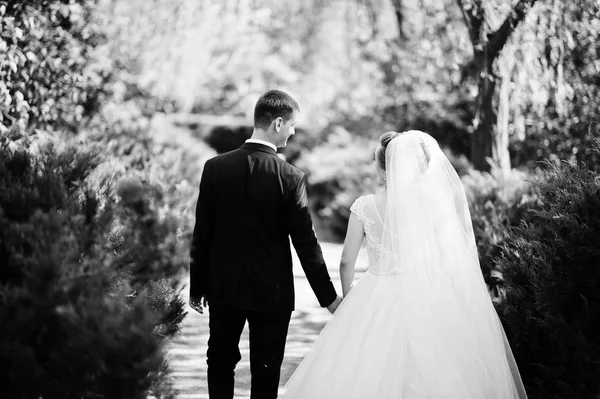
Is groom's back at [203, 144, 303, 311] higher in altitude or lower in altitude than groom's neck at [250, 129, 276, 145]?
lower

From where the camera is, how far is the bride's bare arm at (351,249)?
4320mm

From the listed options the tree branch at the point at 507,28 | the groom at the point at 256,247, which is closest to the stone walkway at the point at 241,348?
the groom at the point at 256,247

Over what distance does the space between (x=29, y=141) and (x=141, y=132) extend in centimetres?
562

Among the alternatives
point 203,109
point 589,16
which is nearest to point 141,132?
point 589,16

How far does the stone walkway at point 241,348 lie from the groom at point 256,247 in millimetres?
625

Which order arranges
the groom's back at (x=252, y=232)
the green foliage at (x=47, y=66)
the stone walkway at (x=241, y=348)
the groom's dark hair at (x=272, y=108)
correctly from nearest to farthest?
the groom's back at (x=252, y=232) < the groom's dark hair at (x=272, y=108) < the stone walkway at (x=241, y=348) < the green foliage at (x=47, y=66)

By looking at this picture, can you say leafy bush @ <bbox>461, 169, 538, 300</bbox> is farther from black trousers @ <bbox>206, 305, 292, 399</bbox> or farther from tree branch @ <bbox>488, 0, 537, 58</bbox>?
black trousers @ <bbox>206, 305, 292, 399</bbox>

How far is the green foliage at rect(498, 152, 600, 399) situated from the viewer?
379cm

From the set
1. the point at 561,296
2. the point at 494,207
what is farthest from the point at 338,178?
the point at 561,296

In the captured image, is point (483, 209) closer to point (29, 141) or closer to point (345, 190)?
point (29, 141)

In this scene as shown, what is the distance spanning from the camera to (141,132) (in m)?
11.4

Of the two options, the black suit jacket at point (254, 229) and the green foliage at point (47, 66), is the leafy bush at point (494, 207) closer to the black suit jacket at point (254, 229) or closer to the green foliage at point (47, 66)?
the black suit jacket at point (254, 229)

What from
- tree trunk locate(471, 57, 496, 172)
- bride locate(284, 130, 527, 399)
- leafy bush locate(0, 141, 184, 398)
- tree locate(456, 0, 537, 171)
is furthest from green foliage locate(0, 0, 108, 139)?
tree trunk locate(471, 57, 496, 172)

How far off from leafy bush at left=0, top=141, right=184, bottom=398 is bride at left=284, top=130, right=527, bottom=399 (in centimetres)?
124
